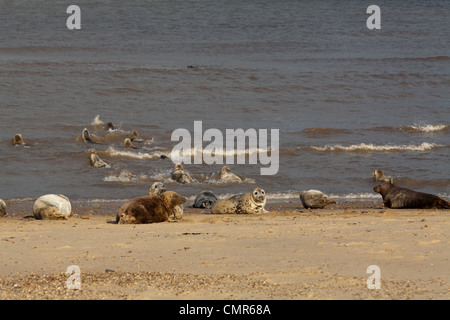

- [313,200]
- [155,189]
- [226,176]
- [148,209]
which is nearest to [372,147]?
[226,176]

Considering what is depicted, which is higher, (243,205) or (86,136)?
(86,136)

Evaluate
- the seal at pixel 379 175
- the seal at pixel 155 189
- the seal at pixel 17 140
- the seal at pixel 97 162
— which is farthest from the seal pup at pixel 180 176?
the seal at pixel 17 140

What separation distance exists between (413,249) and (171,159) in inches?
347

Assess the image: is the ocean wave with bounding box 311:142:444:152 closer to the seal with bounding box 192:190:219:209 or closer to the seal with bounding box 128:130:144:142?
the seal with bounding box 128:130:144:142

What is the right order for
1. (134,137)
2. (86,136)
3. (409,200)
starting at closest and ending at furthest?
(409,200), (86,136), (134,137)

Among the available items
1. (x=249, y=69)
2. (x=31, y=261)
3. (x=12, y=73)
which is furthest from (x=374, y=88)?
(x=31, y=261)

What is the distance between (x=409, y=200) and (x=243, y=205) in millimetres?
2731

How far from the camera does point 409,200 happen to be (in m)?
11.7

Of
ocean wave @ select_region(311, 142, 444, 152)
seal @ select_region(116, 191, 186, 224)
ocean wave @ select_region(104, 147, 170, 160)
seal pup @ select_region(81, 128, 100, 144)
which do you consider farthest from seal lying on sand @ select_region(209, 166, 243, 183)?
seal pup @ select_region(81, 128, 100, 144)

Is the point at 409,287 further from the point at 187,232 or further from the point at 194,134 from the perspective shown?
the point at 194,134

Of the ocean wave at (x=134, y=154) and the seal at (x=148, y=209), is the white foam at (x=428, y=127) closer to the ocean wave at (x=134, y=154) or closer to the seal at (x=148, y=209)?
the ocean wave at (x=134, y=154)

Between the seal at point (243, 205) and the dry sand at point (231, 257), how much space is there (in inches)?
30.2

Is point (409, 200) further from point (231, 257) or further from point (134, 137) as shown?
point (134, 137)

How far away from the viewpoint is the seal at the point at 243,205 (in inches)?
435
